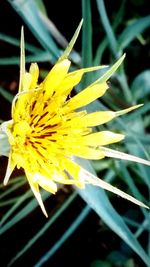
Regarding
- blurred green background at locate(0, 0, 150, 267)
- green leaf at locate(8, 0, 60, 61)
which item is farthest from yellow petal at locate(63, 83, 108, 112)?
blurred green background at locate(0, 0, 150, 267)

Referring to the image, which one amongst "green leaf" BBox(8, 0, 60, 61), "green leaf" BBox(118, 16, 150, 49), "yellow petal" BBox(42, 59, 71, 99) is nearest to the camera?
"yellow petal" BBox(42, 59, 71, 99)

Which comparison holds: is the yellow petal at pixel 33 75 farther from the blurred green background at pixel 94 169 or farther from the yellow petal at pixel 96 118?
the blurred green background at pixel 94 169

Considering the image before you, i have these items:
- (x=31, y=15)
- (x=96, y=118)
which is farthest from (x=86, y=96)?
(x=31, y=15)

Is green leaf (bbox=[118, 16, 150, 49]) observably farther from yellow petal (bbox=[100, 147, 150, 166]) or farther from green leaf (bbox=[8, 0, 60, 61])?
yellow petal (bbox=[100, 147, 150, 166])

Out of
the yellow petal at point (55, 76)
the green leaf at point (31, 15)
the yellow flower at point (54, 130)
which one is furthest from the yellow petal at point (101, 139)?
the green leaf at point (31, 15)

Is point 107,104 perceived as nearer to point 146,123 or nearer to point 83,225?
point 146,123

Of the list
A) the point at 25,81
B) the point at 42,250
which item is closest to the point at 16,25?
the point at 42,250

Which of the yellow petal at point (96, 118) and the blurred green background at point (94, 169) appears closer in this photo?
the yellow petal at point (96, 118)

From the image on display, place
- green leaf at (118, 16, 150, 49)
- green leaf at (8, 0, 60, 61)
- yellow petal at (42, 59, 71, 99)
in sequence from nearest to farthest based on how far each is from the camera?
1. yellow petal at (42, 59, 71, 99)
2. green leaf at (8, 0, 60, 61)
3. green leaf at (118, 16, 150, 49)

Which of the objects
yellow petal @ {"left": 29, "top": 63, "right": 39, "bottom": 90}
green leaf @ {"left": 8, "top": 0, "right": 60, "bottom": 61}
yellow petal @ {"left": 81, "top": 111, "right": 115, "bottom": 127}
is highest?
green leaf @ {"left": 8, "top": 0, "right": 60, "bottom": 61}
